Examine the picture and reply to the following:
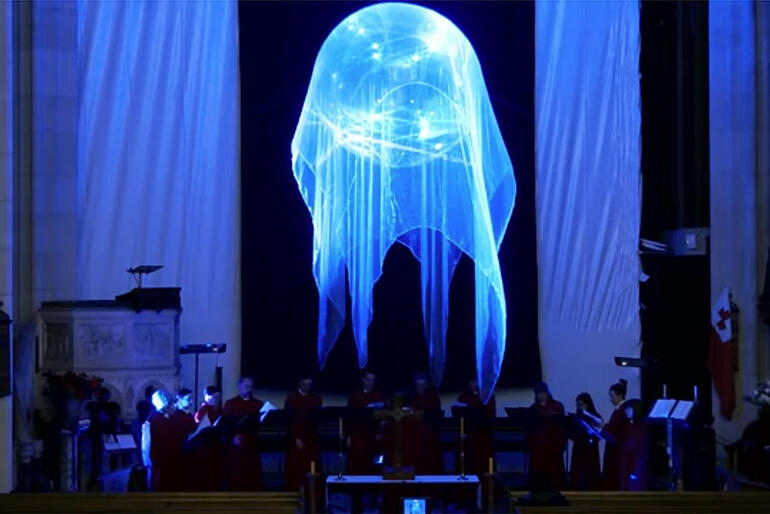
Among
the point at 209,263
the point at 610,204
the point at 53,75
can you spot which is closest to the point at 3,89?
the point at 53,75

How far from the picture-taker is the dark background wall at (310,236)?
18703mm

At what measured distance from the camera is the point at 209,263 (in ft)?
61.6

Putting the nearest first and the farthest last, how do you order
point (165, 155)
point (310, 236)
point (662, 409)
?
point (662, 409) → point (165, 155) → point (310, 236)

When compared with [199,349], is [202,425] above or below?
below

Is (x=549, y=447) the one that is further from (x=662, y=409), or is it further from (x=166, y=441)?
(x=166, y=441)

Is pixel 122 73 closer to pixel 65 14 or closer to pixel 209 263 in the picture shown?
pixel 65 14

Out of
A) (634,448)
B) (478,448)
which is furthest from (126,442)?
(634,448)

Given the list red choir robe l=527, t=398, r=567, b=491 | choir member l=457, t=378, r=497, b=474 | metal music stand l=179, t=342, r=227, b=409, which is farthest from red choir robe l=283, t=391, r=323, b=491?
red choir robe l=527, t=398, r=567, b=491

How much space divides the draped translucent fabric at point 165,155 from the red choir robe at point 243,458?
3.29 m

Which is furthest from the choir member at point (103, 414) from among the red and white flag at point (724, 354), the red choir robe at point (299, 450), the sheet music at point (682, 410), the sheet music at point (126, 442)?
the red and white flag at point (724, 354)

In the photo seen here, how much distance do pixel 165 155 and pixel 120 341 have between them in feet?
12.1

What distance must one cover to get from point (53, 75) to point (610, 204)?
7.83m

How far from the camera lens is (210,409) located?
14.9 m

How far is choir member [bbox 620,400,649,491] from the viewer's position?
14.6 meters
